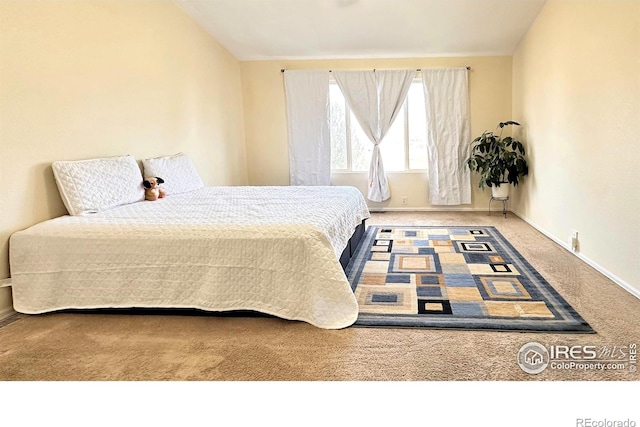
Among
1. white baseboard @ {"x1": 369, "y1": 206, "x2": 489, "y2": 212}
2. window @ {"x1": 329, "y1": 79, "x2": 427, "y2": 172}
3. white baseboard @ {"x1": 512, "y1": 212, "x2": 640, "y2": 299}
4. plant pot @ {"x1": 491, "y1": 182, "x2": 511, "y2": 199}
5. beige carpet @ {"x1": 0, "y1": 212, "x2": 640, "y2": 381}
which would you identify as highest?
window @ {"x1": 329, "y1": 79, "x2": 427, "y2": 172}

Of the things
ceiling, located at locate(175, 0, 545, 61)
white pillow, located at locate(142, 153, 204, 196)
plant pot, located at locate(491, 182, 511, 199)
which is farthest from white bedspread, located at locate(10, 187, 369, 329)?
plant pot, located at locate(491, 182, 511, 199)

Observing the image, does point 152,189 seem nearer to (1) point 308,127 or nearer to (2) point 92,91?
(2) point 92,91

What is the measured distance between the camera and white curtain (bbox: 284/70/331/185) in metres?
5.99

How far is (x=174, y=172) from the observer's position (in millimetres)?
4164

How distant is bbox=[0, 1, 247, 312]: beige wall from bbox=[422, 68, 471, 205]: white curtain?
2.95 m

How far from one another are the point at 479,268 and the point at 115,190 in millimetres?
2927

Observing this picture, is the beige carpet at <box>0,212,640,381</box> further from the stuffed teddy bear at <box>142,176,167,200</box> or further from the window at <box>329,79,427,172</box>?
the window at <box>329,79,427,172</box>

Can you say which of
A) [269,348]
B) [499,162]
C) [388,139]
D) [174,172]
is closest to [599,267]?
[499,162]

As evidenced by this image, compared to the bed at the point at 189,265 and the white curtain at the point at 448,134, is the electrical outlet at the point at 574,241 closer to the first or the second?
the bed at the point at 189,265

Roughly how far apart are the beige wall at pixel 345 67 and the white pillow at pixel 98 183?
111 inches

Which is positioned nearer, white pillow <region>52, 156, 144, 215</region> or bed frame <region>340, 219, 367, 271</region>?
white pillow <region>52, 156, 144, 215</region>

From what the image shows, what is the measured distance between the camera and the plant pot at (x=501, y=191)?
17.4 ft

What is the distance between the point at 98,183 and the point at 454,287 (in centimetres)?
272
